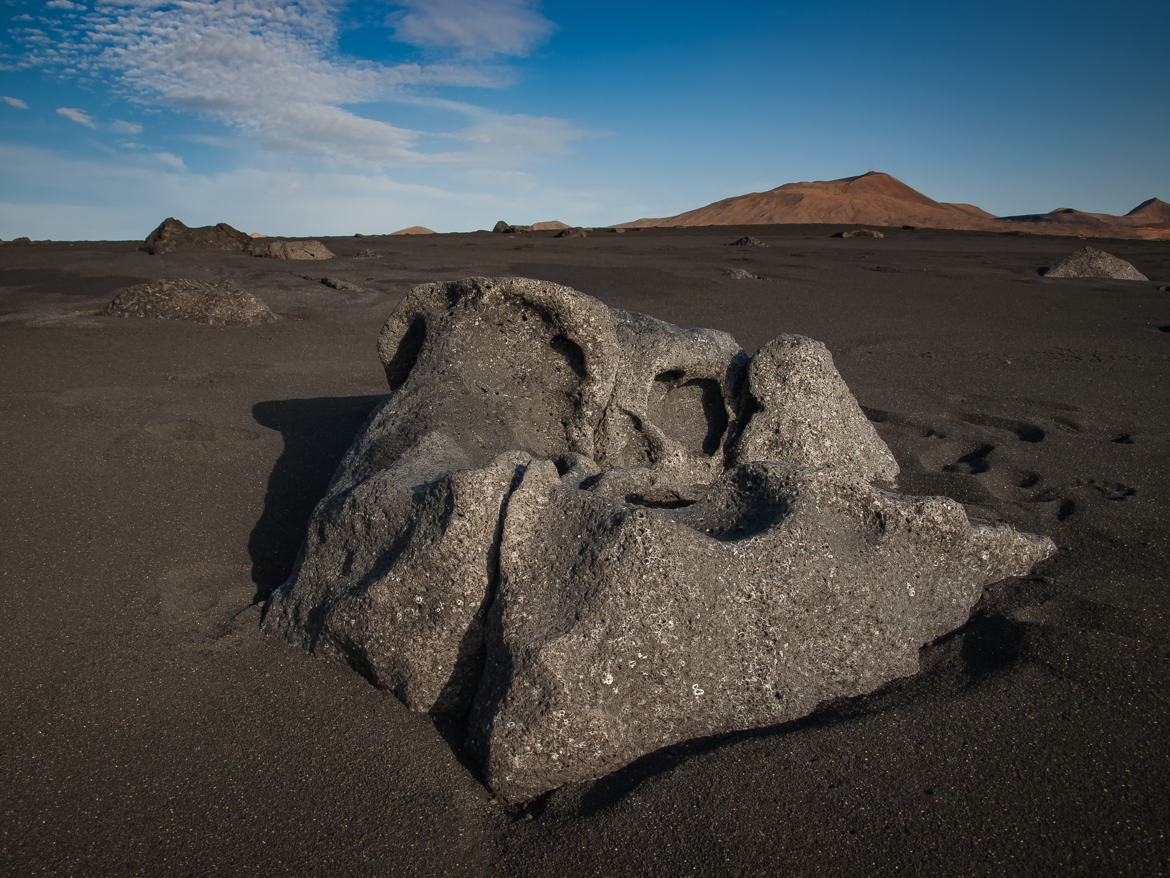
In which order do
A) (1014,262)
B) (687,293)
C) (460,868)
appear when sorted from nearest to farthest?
(460,868)
(687,293)
(1014,262)

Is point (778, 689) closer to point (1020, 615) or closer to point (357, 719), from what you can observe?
point (1020, 615)

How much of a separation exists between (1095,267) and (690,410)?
11416 millimetres

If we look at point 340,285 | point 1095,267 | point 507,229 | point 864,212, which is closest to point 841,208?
point 864,212

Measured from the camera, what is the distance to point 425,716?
7.59 ft

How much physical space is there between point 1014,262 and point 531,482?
15.5m

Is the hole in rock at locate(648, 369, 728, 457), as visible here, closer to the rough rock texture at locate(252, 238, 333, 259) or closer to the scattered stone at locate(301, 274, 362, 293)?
the scattered stone at locate(301, 274, 362, 293)

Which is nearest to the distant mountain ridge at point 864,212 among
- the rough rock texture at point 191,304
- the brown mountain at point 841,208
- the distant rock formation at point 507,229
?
the brown mountain at point 841,208

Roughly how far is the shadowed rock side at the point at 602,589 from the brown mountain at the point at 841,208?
41.5 m

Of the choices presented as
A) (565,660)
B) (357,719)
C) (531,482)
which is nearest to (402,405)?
(531,482)

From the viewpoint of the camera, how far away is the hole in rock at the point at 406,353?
Answer: 3.87 metres

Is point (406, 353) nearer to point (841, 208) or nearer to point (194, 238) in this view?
point (194, 238)

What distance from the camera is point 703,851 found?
1819 millimetres

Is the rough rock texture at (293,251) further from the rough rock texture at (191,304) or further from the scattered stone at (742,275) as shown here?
the scattered stone at (742,275)

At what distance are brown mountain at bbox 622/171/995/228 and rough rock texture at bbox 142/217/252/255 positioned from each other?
31.7 metres
